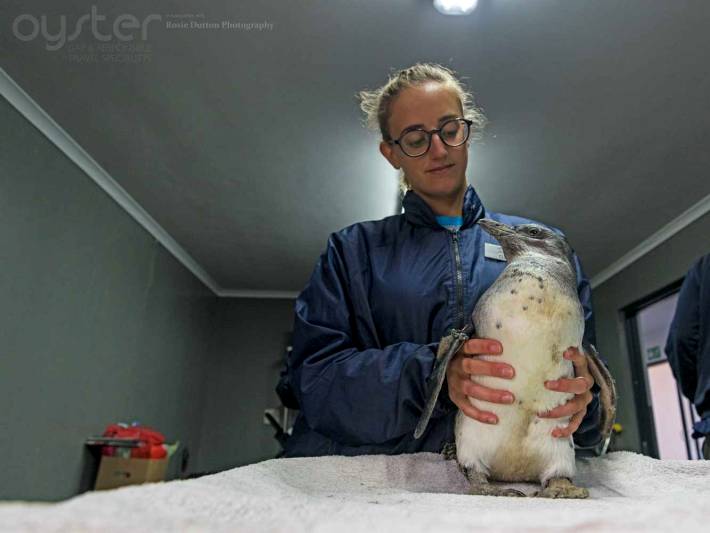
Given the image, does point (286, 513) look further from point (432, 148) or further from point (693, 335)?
point (693, 335)

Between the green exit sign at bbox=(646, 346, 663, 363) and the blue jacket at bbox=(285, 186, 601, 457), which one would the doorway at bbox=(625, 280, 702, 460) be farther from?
the blue jacket at bbox=(285, 186, 601, 457)

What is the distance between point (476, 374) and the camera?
2.79ft

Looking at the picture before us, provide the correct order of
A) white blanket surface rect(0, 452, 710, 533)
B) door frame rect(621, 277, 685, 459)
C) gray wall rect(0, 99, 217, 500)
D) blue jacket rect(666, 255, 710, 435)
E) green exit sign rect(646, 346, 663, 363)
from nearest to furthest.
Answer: white blanket surface rect(0, 452, 710, 533)
blue jacket rect(666, 255, 710, 435)
gray wall rect(0, 99, 217, 500)
door frame rect(621, 277, 685, 459)
green exit sign rect(646, 346, 663, 363)

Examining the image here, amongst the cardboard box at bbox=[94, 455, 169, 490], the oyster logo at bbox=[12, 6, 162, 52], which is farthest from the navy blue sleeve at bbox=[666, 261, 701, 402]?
the cardboard box at bbox=[94, 455, 169, 490]

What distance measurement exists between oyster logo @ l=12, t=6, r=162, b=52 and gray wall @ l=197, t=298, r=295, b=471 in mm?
4049

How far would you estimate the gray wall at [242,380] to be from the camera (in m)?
5.62

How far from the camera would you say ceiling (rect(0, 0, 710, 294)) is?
6.96 feet

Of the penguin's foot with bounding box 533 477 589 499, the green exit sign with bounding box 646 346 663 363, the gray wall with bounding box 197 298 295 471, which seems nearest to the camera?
the penguin's foot with bounding box 533 477 589 499

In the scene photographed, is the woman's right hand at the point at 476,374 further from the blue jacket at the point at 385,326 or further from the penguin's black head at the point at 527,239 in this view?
the penguin's black head at the point at 527,239

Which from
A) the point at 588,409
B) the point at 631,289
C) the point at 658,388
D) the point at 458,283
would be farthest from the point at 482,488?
the point at 658,388

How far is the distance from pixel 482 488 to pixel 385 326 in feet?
1.17

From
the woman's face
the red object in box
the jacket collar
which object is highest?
the woman's face

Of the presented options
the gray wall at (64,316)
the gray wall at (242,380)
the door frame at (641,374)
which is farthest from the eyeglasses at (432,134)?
the gray wall at (242,380)

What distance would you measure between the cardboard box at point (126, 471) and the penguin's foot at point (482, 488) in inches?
107
